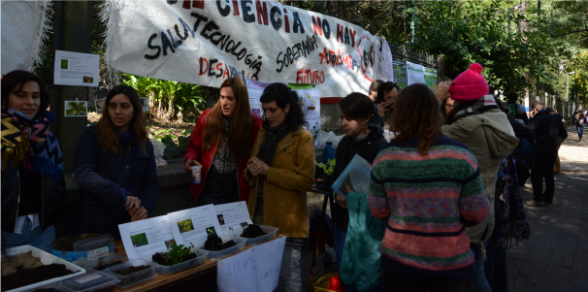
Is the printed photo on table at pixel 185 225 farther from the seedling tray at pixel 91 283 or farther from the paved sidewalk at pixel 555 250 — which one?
the paved sidewalk at pixel 555 250

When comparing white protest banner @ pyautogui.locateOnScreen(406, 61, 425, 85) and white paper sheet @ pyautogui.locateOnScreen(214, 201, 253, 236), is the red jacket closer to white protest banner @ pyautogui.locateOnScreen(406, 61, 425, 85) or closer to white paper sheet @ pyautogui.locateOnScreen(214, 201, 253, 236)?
white paper sheet @ pyautogui.locateOnScreen(214, 201, 253, 236)

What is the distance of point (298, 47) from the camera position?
198 inches

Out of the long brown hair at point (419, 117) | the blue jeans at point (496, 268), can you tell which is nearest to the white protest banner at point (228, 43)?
the long brown hair at point (419, 117)

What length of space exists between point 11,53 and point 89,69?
589 mm

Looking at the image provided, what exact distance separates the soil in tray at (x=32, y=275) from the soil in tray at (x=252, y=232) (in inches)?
43.4

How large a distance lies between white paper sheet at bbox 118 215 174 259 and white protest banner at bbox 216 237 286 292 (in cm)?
36

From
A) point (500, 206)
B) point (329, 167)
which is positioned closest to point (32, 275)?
point (329, 167)

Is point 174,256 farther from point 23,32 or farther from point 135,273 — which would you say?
point 23,32

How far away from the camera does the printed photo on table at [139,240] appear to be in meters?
2.39

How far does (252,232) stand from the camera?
2877 mm

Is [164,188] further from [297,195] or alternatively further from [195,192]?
[297,195]

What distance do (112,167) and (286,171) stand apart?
46.5 inches

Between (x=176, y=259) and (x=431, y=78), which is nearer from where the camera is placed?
(x=176, y=259)

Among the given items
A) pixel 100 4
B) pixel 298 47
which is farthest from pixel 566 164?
pixel 100 4
